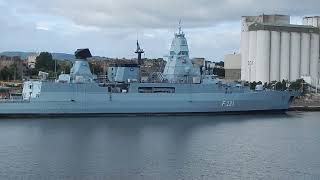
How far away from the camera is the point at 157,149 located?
24.1 meters

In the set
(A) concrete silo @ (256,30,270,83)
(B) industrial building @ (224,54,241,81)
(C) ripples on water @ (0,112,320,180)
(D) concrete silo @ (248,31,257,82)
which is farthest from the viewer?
(B) industrial building @ (224,54,241,81)

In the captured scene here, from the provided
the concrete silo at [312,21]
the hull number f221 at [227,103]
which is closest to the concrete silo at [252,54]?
the concrete silo at [312,21]

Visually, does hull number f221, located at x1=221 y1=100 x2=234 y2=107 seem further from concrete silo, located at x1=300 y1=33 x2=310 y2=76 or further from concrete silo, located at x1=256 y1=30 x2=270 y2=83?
concrete silo, located at x1=300 y1=33 x2=310 y2=76

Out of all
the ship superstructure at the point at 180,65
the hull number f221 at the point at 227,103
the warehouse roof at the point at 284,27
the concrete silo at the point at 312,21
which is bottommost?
the hull number f221 at the point at 227,103

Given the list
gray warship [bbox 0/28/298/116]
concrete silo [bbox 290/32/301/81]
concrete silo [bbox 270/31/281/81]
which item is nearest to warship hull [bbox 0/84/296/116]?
gray warship [bbox 0/28/298/116]

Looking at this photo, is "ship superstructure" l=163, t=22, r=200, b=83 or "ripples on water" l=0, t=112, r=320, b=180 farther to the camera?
"ship superstructure" l=163, t=22, r=200, b=83

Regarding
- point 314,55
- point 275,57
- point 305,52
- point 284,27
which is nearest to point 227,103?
point 275,57

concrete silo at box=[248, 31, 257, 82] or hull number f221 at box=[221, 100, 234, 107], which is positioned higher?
concrete silo at box=[248, 31, 257, 82]

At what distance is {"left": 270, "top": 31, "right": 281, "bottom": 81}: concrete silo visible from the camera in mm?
82875

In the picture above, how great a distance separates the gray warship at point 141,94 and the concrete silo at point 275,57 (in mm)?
39572

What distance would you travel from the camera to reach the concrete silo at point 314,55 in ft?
279

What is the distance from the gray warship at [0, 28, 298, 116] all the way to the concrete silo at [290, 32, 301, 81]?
4189cm

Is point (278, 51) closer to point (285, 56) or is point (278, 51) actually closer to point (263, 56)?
point (285, 56)

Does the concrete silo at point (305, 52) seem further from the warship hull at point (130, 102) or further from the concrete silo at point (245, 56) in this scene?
the warship hull at point (130, 102)
